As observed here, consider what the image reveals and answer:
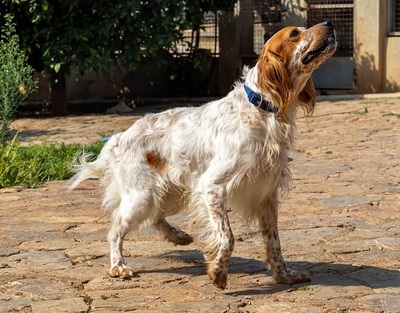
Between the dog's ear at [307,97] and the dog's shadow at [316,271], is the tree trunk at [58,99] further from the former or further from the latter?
the dog's ear at [307,97]

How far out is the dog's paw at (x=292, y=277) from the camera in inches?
218

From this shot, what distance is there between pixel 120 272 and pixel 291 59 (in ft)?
5.44

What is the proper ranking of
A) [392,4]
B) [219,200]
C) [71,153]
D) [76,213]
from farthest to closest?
1. [392,4]
2. [71,153]
3. [76,213]
4. [219,200]

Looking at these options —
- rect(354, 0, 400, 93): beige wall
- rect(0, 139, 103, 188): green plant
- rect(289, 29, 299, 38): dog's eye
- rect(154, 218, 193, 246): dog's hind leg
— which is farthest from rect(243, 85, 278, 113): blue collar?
rect(354, 0, 400, 93): beige wall

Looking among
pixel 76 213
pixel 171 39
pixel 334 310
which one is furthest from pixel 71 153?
pixel 334 310

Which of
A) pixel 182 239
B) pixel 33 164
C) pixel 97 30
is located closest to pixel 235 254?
pixel 182 239

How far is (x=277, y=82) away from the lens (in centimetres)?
543

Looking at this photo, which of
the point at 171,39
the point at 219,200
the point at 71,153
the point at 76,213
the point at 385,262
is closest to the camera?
the point at 219,200

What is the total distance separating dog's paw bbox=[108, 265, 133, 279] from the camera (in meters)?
5.72

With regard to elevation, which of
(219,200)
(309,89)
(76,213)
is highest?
(309,89)

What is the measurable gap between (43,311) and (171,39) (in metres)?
9.22

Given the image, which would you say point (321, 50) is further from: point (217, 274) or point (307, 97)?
point (217, 274)

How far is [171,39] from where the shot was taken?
13.8 meters

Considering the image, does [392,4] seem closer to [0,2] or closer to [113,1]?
[113,1]
